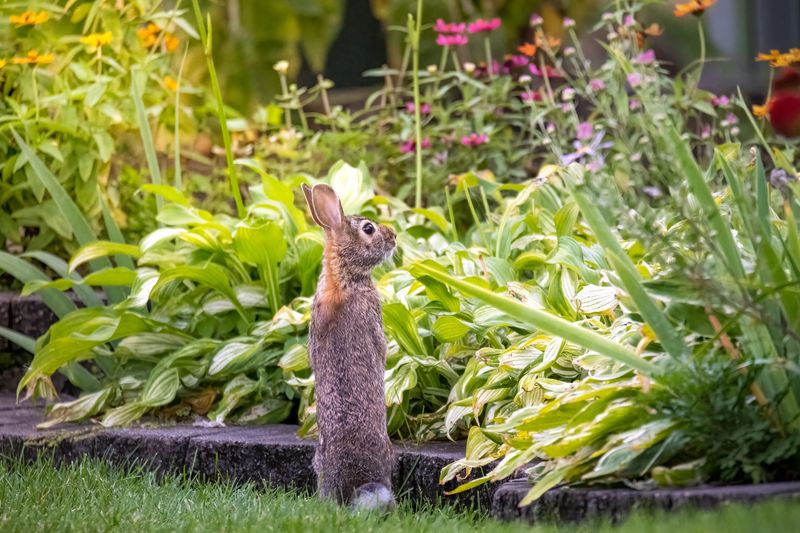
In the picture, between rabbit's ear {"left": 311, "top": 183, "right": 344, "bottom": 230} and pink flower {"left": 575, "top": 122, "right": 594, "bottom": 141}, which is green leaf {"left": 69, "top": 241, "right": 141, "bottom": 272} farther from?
pink flower {"left": 575, "top": 122, "right": 594, "bottom": 141}

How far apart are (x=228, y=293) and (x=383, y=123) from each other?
2359 millimetres

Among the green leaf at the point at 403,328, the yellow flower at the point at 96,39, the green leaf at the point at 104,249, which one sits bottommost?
the green leaf at the point at 403,328

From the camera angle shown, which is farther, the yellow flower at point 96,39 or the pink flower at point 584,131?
the yellow flower at point 96,39

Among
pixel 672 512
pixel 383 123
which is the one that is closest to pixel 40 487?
pixel 672 512

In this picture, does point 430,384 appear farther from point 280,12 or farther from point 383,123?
point 280,12

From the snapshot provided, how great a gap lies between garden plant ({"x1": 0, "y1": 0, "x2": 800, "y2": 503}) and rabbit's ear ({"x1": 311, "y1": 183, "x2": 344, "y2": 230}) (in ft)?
0.94

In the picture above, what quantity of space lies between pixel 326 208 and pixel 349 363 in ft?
1.62

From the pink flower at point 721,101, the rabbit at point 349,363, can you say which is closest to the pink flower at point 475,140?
the pink flower at point 721,101

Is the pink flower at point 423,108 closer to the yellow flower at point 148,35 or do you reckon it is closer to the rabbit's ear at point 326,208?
the yellow flower at point 148,35

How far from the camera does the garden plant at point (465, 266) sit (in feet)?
8.47

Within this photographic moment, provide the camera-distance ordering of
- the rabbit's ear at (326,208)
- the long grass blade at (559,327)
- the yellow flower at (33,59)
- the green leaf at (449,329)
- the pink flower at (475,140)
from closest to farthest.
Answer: the long grass blade at (559,327) < the rabbit's ear at (326,208) < the green leaf at (449,329) < the yellow flower at (33,59) < the pink flower at (475,140)

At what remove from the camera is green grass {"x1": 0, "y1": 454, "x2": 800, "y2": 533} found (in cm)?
281

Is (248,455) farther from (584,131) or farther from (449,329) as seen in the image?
(584,131)

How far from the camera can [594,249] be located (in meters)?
4.14
